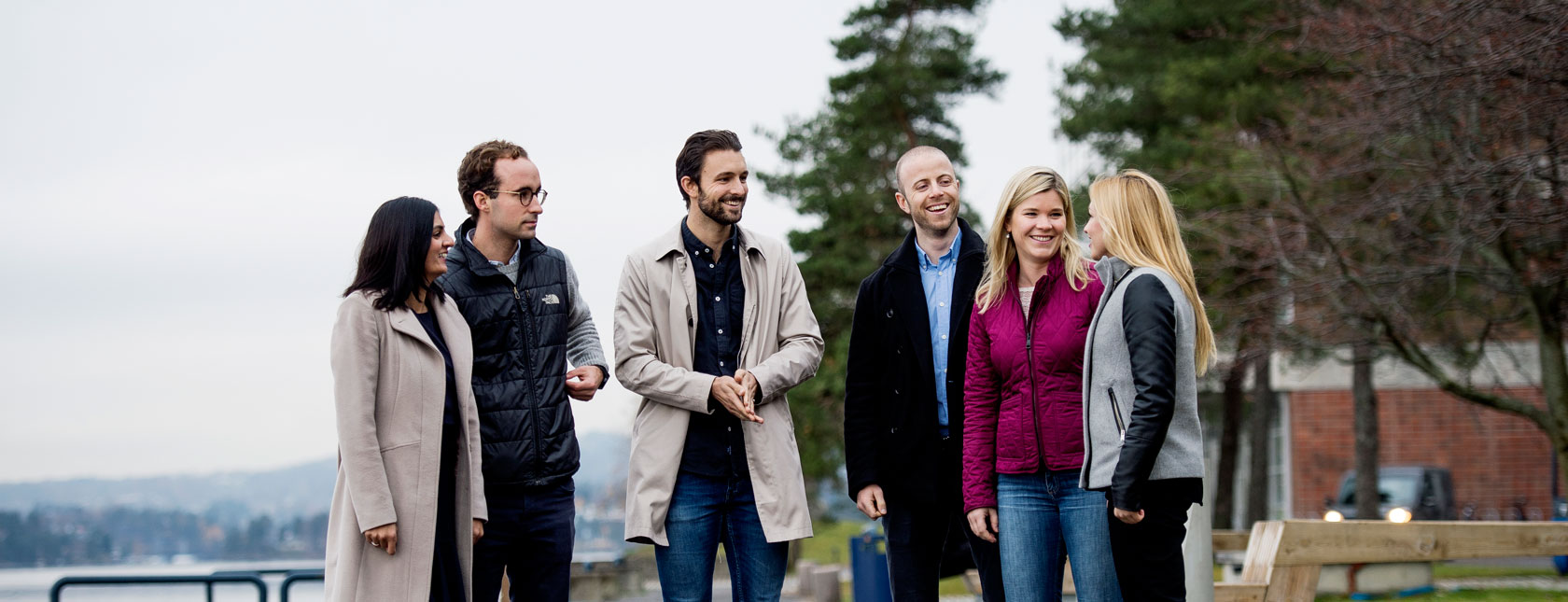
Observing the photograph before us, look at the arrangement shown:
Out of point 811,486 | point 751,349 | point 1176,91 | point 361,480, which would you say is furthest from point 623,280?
point 811,486

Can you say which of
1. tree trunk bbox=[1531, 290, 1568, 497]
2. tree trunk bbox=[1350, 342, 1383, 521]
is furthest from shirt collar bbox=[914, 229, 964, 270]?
tree trunk bbox=[1350, 342, 1383, 521]

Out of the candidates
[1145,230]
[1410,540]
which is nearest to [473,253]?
[1145,230]

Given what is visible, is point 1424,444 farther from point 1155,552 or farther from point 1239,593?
point 1155,552

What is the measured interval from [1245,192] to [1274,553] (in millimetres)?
10540

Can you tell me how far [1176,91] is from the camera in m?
21.0

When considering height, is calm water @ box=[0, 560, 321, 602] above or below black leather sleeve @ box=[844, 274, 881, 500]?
below

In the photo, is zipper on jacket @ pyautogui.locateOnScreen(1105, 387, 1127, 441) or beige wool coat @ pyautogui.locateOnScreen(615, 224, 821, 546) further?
beige wool coat @ pyautogui.locateOnScreen(615, 224, 821, 546)

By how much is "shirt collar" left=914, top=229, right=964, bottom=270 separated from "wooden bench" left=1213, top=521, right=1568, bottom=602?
3784 millimetres

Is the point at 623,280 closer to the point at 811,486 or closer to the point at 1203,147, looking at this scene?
the point at 1203,147

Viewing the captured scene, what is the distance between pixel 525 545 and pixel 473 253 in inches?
42.5

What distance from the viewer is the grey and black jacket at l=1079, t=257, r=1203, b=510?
4.09 m

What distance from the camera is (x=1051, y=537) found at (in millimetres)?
4633

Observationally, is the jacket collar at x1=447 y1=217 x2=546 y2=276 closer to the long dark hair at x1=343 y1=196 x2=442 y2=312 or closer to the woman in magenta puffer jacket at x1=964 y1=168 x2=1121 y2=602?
the long dark hair at x1=343 y1=196 x2=442 y2=312

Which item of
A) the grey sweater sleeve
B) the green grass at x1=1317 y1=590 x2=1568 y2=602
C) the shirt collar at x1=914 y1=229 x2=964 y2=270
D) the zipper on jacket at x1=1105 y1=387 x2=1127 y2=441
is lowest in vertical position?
the green grass at x1=1317 y1=590 x2=1568 y2=602
